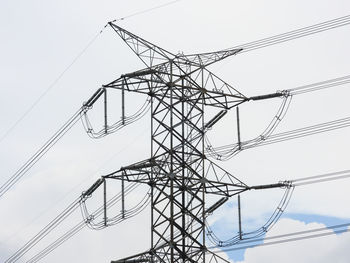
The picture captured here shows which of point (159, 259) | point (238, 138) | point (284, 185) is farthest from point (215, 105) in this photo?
point (159, 259)

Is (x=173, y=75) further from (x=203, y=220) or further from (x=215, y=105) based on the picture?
(x=203, y=220)

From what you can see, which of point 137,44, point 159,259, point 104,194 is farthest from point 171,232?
point 137,44

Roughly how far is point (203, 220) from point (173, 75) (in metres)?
8.09

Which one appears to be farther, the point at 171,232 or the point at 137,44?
the point at 137,44

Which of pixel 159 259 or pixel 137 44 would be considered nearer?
pixel 159 259

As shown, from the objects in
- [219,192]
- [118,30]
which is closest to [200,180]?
[219,192]

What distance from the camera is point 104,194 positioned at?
60.4 metres

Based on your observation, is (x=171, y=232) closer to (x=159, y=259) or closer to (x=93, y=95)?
(x=159, y=259)

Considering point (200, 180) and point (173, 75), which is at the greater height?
point (173, 75)

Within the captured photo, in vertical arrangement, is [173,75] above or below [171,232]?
above

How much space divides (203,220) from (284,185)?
5137 mm

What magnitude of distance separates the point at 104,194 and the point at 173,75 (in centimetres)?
805

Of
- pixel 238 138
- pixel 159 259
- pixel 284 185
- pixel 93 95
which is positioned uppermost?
pixel 93 95

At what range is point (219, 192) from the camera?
5800 cm
